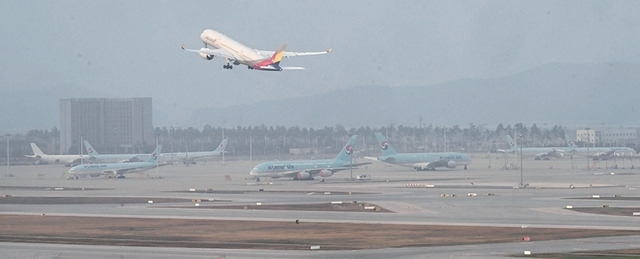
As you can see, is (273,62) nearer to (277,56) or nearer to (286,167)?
(277,56)

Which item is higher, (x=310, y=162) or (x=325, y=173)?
(x=310, y=162)

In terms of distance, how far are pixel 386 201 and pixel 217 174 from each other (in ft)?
217

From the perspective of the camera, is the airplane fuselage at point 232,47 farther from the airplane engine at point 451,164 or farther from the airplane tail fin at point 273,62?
the airplane engine at point 451,164

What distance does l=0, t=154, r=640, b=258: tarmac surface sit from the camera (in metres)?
53.1

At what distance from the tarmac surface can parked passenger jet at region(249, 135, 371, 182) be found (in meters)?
2.12

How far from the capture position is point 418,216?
72812 mm

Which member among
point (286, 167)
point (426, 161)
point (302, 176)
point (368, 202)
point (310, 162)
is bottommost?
point (368, 202)

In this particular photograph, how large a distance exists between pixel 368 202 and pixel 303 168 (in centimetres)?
4472

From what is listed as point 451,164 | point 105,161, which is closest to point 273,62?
point 451,164

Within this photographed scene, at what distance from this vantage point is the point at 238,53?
256 feet

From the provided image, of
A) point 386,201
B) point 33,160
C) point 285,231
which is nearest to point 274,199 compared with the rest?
point 386,201

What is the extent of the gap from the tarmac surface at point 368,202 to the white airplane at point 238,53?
9.83 m

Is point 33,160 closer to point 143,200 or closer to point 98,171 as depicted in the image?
point 98,171

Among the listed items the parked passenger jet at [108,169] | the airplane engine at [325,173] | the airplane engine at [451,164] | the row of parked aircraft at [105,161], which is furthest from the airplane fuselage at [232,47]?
the airplane engine at [451,164]
